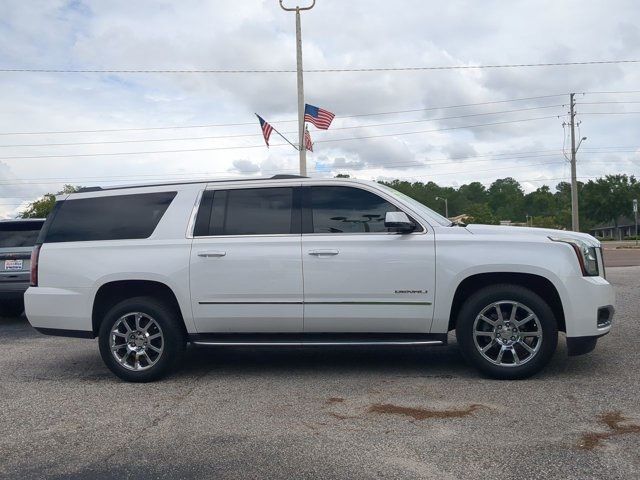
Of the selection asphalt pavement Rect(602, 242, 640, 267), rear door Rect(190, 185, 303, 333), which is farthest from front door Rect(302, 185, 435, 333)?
asphalt pavement Rect(602, 242, 640, 267)

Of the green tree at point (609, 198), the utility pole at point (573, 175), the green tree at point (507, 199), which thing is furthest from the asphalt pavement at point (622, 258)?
the green tree at point (507, 199)

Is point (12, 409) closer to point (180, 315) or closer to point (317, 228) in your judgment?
point (180, 315)

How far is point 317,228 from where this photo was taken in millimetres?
5902

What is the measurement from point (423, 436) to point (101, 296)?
11.6 feet

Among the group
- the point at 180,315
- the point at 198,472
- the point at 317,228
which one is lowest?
the point at 198,472

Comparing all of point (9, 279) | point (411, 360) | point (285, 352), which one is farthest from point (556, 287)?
point (9, 279)

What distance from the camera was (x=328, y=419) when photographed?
470 centimetres

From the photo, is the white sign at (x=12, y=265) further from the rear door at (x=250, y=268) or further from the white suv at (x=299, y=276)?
the rear door at (x=250, y=268)

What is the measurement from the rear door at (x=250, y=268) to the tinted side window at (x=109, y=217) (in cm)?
50

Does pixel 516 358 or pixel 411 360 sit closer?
pixel 516 358

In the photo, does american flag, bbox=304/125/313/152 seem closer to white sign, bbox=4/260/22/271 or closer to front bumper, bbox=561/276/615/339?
white sign, bbox=4/260/22/271

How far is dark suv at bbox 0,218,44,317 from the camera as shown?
383 inches

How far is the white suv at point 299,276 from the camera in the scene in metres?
5.58

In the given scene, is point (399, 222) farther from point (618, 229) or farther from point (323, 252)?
point (618, 229)
